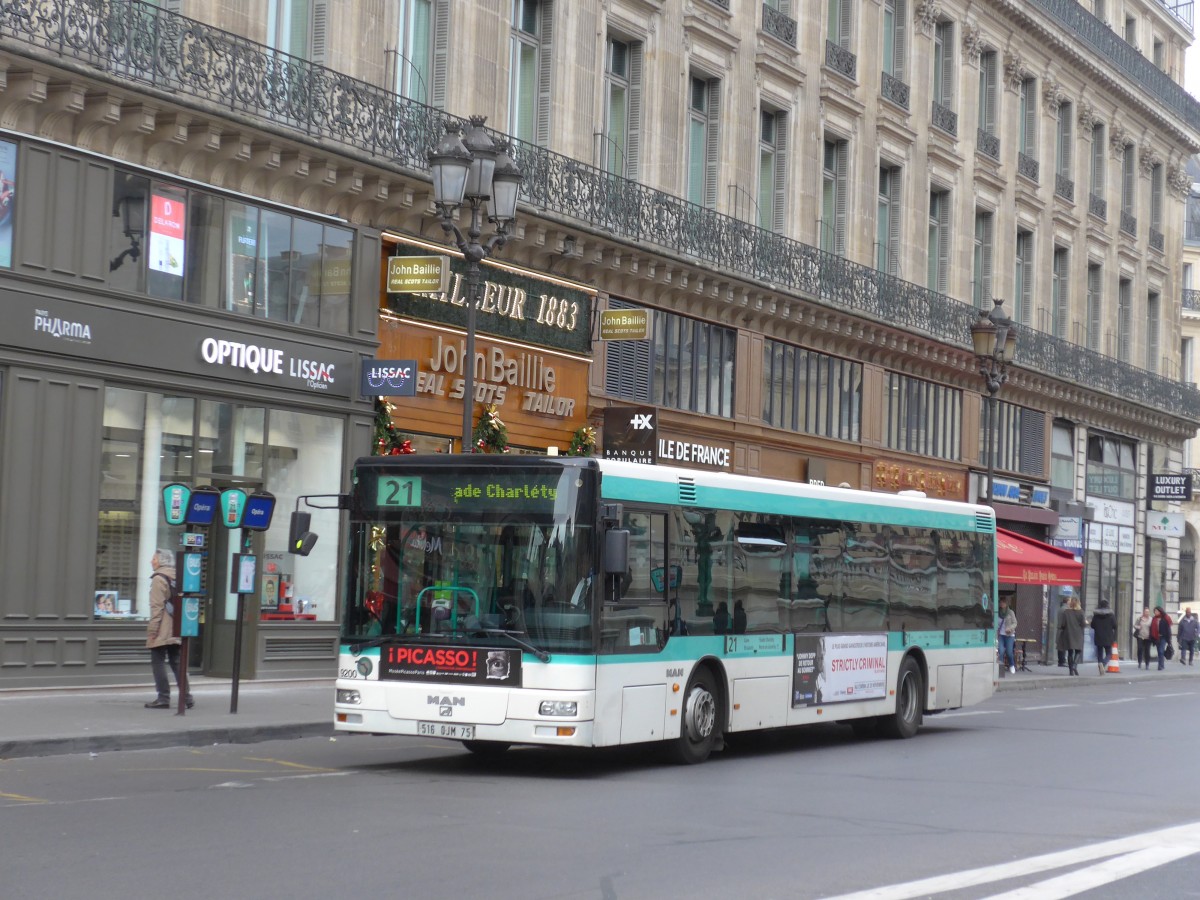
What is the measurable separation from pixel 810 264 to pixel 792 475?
4149 millimetres

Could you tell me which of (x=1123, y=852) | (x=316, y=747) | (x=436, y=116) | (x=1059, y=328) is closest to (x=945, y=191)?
(x=1059, y=328)

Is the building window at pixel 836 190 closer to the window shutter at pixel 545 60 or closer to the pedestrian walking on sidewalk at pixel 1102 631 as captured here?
the window shutter at pixel 545 60

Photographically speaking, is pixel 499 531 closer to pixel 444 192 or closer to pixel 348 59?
pixel 444 192

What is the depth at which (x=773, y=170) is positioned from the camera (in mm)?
33781

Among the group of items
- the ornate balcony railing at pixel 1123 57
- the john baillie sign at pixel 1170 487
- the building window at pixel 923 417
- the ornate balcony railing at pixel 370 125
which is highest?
the ornate balcony railing at pixel 1123 57

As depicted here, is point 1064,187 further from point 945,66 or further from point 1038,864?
point 1038,864

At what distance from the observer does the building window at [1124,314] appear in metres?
50.6

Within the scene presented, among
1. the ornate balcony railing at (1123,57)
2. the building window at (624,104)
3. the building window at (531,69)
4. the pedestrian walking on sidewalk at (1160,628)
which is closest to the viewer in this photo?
the building window at (531,69)

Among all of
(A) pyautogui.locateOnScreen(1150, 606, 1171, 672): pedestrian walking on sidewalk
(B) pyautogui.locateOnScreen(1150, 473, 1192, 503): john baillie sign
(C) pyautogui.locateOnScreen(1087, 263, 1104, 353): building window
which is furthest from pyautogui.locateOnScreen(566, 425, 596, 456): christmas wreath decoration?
(B) pyautogui.locateOnScreen(1150, 473, 1192, 503): john baillie sign

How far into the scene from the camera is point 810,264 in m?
33.8

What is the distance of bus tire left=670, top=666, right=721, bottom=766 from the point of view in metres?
15.3

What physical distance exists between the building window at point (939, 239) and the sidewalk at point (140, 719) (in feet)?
76.5

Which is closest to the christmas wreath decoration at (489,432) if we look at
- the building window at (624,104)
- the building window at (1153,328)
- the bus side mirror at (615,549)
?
the building window at (624,104)

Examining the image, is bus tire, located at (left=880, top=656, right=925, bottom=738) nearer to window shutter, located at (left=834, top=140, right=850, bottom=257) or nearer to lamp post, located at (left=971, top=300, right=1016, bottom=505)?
lamp post, located at (left=971, top=300, right=1016, bottom=505)
